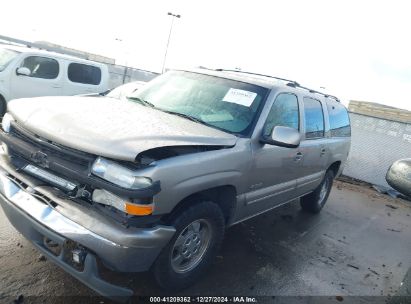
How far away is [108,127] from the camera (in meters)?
2.81

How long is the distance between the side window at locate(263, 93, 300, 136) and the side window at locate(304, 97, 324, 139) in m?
0.32

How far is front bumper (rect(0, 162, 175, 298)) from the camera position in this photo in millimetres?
2477

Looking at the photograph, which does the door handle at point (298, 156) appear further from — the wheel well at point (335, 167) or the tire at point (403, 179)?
the wheel well at point (335, 167)

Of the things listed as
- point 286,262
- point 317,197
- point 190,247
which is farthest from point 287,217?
point 190,247

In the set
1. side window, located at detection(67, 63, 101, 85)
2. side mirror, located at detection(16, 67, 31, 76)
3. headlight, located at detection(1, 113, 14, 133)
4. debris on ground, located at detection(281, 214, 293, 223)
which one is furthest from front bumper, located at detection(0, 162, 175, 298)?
side window, located at detection(67, 63, 101, 85)

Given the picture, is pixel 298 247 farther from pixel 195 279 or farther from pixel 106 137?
pixel 106 137

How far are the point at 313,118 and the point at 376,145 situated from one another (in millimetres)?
Result: 6227

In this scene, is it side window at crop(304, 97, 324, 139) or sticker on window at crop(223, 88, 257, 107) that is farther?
side window at crop(304, 97, 324, 139)

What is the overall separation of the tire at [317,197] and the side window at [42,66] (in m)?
6.64

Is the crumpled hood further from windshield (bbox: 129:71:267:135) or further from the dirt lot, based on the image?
A: the dirt lot

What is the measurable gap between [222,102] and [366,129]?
801 cm

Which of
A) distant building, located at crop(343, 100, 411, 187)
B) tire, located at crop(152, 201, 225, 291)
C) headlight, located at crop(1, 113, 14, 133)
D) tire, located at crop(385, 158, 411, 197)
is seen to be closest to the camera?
tire, located at crop(385, 158, 411, 197)

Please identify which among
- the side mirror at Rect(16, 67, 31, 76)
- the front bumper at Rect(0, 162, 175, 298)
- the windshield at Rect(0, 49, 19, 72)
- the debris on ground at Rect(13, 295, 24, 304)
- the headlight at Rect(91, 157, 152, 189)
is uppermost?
the headlight at Rect(91, 157, 152, 189)

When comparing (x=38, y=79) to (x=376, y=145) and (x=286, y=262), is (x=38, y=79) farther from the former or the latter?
(x=376, y=145)
